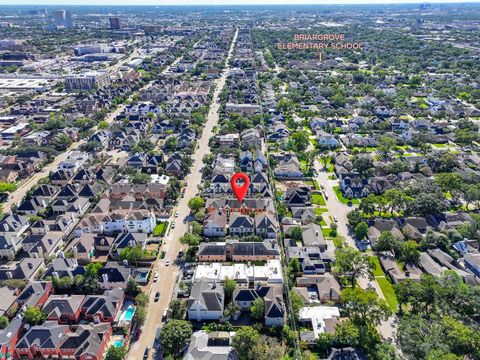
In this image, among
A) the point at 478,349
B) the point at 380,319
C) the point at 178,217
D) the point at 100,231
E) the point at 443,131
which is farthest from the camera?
the point at 443,131

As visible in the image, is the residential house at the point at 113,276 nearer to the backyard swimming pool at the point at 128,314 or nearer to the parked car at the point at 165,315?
the backyard swimming pool at the point at 128,314

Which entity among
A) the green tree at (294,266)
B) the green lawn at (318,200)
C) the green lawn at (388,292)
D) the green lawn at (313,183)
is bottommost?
the green lawn at (388,292)

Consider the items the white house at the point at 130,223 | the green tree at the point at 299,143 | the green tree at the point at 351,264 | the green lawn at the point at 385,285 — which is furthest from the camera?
the green tree at the point at 299,143

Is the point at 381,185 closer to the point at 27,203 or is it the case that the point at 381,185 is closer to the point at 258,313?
the point at 258,313

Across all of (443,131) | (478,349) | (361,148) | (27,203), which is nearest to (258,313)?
(478,349)

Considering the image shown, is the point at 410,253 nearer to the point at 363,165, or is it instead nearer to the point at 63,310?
the point at 363,165

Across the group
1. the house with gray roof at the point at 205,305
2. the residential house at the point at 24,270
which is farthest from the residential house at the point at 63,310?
the house with gray roof at the point at 205,305

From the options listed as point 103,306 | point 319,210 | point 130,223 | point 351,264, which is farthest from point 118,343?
point 319,210
